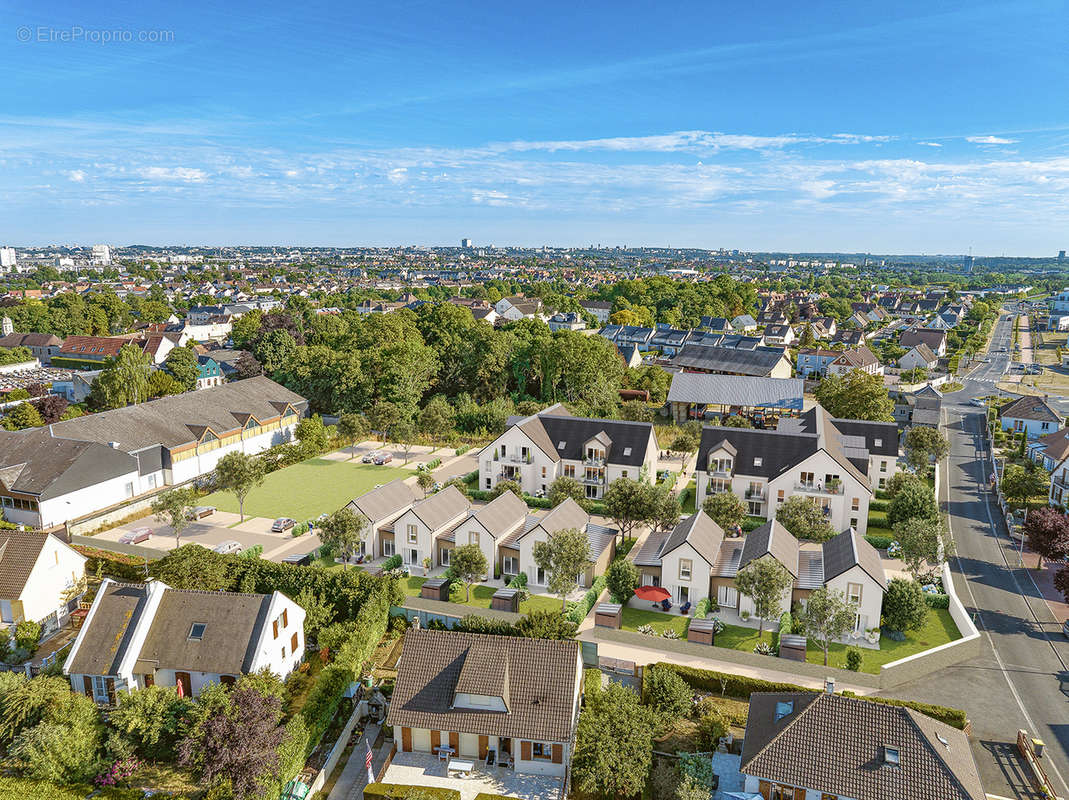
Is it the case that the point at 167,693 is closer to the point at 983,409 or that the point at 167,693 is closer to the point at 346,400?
the point at 346,400

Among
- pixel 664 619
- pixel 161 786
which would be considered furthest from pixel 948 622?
pixel 161 786

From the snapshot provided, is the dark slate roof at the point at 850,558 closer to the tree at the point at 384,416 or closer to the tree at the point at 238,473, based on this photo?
the tree at the point at 238,473

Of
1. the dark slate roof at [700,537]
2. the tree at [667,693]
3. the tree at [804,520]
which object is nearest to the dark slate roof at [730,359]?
the tree at [804,520]

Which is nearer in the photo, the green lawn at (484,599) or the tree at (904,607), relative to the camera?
the tree at (904,607)

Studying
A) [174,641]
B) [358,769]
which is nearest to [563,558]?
[358,769]

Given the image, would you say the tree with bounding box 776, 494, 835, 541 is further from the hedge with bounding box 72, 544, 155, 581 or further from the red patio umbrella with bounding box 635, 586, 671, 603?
the hedge with bounding box 72, 544, 155, 581

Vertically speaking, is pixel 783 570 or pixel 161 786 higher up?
pixel 783 570
